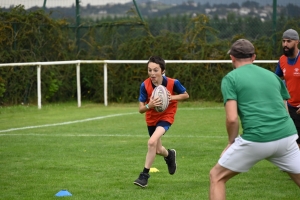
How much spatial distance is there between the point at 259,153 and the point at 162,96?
127 inches

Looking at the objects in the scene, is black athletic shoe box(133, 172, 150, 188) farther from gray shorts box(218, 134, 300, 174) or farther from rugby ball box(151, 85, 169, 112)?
gray shorts box(218, 134, 300, 174)

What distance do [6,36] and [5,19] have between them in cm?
65

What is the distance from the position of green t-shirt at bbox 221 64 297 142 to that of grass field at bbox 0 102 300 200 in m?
2.19

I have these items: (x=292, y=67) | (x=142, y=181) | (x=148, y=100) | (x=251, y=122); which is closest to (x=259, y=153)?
(x=251, y=122)

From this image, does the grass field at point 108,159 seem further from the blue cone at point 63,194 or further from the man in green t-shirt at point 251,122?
the man in green t-shirt at point 251,122

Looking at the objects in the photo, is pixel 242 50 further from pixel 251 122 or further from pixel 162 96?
pixel 162 96

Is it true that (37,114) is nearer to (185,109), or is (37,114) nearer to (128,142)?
(185,109)

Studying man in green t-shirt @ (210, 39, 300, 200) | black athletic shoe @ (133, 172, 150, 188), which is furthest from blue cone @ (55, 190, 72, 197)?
man in green t-shirt @ (210, 39, 300, 200)

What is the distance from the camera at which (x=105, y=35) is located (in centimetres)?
2264

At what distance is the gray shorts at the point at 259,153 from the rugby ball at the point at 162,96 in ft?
10.00

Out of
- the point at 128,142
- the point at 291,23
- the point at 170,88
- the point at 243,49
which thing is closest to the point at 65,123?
the point at 128,142

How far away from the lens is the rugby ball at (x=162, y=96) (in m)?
9.24

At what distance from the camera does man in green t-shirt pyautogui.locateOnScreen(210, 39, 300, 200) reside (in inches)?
242

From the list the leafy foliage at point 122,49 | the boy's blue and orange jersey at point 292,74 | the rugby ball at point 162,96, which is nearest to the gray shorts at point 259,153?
the rugby ball at point 162,96
